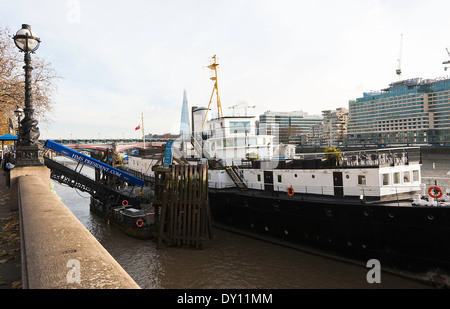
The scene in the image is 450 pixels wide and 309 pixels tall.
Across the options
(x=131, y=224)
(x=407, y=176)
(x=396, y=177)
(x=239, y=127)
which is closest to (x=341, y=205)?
(x=396, y=177)

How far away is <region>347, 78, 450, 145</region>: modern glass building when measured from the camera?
128375 mm

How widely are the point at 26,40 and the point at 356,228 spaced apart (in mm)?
15878

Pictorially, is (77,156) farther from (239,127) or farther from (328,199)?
(328,199)

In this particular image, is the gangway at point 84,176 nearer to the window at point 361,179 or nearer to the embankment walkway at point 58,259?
the window at point 361,179

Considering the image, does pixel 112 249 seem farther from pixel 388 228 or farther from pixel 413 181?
pixel 413 181

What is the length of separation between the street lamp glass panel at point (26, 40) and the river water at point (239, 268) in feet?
38.7

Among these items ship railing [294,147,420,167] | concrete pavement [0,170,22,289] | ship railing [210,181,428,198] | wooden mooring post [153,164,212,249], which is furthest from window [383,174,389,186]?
concrete pavement [0,170,22,289]

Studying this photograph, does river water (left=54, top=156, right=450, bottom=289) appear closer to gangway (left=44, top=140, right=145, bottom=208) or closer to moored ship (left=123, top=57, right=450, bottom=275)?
moored ship (left=123, top=57, right=450, bottom=275)

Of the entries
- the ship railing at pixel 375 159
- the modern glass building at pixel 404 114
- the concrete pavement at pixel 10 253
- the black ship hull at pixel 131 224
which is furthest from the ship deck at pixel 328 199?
the modern glass building at pixel 404 114

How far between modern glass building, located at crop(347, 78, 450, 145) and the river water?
435 ft

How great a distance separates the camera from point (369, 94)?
553 ft

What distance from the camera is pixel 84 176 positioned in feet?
82.9

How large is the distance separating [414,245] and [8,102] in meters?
20.3

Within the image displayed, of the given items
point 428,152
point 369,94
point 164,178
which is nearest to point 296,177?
point 164,178
